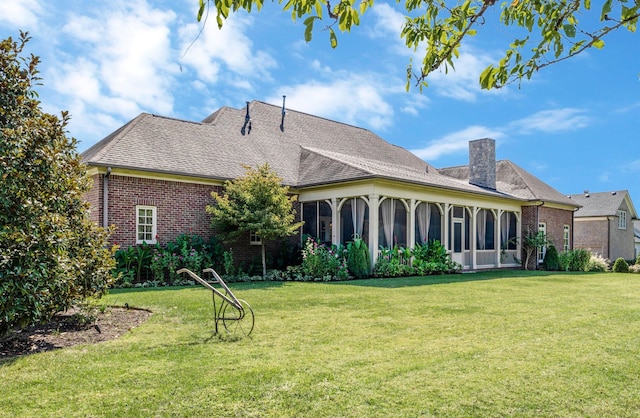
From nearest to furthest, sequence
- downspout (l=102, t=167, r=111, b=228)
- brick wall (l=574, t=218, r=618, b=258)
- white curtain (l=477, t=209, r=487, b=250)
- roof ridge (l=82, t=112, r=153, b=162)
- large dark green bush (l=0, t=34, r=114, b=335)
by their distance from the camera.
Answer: large dark green bush (l=0, t=34, r=114, b=335) → downspout (l=102, t=167, r=111, b=228) → roof ridge (l=82, t=112, r=153, b=162) → white curtain (l=477, t=209, r=487, b=250) → brick wall (l=574, t=218, r=618, b=258)

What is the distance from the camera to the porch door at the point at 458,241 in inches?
787

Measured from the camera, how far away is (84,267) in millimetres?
7344

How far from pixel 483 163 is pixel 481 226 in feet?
12.8

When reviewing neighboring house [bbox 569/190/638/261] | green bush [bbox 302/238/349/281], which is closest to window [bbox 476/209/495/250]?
green bush [bbox 302/238/349/281]

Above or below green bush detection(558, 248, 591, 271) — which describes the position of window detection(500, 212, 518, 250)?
above

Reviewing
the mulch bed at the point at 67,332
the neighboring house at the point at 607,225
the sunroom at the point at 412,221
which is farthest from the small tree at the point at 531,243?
the mulch bed at the point at 67,332

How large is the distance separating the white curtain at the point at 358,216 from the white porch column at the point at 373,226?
24.4 inches

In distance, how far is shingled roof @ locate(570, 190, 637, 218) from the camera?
3556 centimetres

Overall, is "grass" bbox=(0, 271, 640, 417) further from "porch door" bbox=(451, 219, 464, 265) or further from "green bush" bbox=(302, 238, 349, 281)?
"porch door" bbox=(451, 219, 464, 265)

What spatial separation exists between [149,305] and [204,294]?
1.89 m

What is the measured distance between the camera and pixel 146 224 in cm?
1492

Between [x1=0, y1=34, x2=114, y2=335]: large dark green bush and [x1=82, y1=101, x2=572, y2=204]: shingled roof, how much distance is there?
7.01m

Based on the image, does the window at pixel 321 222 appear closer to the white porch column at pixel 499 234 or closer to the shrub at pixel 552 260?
Result: the white porch column at pixel 499 234

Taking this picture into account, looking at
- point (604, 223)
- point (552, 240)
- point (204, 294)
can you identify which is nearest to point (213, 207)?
point (204, 294)
